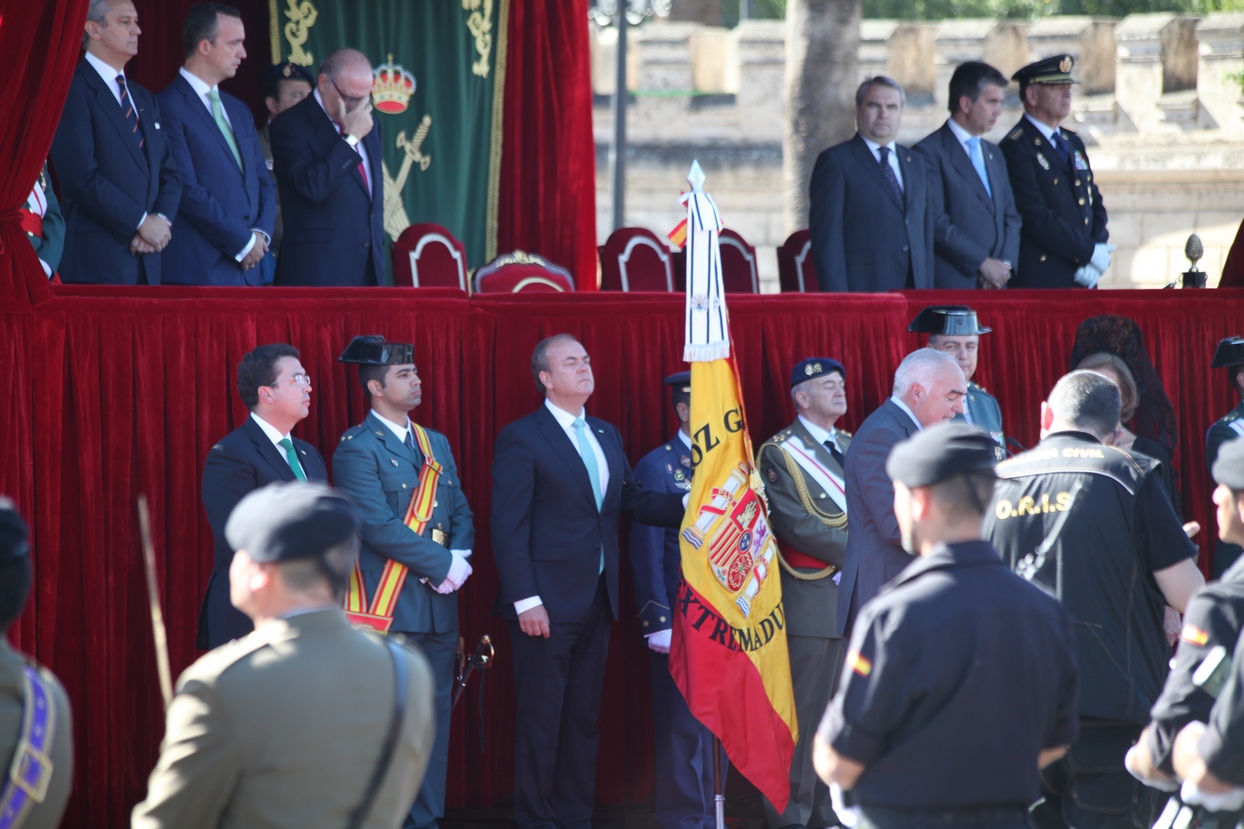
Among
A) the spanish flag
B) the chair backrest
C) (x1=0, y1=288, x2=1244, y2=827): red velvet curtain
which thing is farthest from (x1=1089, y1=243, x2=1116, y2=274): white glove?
Result: the spanish flag

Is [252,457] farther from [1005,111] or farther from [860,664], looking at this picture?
[1005,111]

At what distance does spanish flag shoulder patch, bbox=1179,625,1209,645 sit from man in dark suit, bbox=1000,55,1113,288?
4465 mm

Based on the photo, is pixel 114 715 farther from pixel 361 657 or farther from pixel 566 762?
pixel 361 657

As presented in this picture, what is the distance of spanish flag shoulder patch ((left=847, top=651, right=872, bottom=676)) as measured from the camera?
10.3 ft

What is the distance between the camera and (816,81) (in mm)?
12328

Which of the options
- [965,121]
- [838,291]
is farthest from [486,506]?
[965,121]

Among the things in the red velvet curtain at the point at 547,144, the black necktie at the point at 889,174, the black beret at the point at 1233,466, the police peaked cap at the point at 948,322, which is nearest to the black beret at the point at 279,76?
the red velvet curtain at the point at 547,144

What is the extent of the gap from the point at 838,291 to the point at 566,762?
8.76 feet

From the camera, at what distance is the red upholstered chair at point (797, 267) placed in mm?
8062

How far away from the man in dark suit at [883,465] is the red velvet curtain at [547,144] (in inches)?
150

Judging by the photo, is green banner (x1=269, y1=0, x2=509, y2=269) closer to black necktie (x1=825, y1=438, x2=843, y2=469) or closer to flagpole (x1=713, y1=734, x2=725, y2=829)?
black necktie (x1=825, y1=438, x2=843, y2=469)

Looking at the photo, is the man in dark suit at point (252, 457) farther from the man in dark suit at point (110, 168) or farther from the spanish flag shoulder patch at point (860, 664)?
the spanish flag shoulder patch at point (860, 664)

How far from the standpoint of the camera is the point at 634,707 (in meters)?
→ 6.33

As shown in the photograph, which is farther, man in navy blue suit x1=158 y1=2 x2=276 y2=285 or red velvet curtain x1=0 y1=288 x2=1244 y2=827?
man in navy blue suit x1=158 y1=2 x2=276 y2=285
